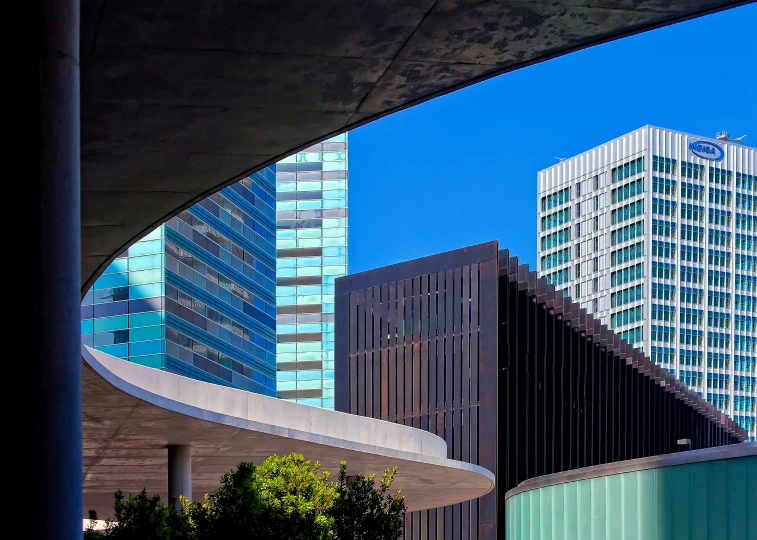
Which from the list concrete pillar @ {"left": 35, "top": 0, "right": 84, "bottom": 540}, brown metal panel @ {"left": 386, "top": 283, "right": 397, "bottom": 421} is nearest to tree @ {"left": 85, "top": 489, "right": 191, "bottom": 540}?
concrete pillar @ {"left": 35, "top": 0, "right": 84, "bottom": 540}

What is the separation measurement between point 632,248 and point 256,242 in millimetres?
66046

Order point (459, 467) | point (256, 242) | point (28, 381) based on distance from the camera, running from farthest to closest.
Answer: point (256, 242) → point (459, 467) → point (28, 381)

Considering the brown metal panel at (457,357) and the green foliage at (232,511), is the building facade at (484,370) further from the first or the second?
the green foliage at (232,511)

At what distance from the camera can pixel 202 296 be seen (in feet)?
354

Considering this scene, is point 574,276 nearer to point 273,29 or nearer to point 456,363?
point 456,363

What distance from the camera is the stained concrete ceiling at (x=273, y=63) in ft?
43.2

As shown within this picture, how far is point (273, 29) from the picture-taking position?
13.4 metres

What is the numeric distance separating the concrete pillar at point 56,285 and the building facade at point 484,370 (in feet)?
178

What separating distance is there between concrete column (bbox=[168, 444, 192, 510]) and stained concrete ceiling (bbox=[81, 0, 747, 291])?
17.4 meters

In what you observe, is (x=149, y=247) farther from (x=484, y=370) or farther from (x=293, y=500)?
(x=293, y=500)

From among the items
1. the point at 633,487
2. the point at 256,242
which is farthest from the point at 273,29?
the point at 256,242

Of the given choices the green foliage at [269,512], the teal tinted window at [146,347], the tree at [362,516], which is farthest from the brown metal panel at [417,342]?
the tree at [362,516]

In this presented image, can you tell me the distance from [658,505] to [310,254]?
13819 centimetres

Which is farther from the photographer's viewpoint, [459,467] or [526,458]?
[526,458]
